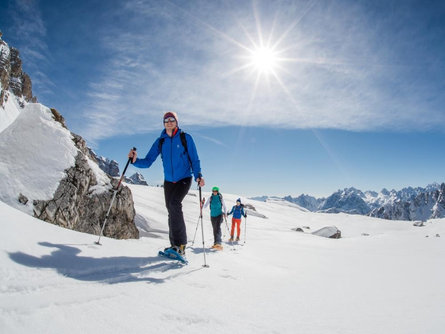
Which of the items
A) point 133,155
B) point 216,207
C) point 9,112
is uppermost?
point 9,112

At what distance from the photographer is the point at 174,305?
7.17ft

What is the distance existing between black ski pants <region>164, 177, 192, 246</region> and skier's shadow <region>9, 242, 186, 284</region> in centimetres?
79

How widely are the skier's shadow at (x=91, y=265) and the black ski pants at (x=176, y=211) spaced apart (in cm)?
79

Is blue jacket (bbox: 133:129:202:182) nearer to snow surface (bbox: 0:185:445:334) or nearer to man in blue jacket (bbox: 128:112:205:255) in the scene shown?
man in blue jacket (bbox: 128:112:205:255)

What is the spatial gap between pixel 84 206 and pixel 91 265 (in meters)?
5.55

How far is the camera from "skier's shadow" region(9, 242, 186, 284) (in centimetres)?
257

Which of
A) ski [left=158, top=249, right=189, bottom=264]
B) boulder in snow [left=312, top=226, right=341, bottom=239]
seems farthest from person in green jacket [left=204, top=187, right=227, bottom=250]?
boulder in snow [left=312, top=226, right=341, bottom=239]

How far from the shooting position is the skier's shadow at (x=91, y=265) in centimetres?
257

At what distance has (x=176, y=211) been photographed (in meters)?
4.62

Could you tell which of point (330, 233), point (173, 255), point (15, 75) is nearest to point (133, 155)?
point (173, 255)

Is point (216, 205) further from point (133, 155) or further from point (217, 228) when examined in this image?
point (133, 155)

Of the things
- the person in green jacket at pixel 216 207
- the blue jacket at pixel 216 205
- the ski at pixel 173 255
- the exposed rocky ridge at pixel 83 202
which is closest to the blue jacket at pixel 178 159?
the ski at pixel 173 255

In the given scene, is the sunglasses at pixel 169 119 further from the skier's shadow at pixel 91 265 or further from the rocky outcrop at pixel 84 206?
the rocky outcrop at pixel 84 206

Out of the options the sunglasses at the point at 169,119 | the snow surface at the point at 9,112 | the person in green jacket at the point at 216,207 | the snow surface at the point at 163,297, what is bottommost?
the snow surface at the point at 163,297
